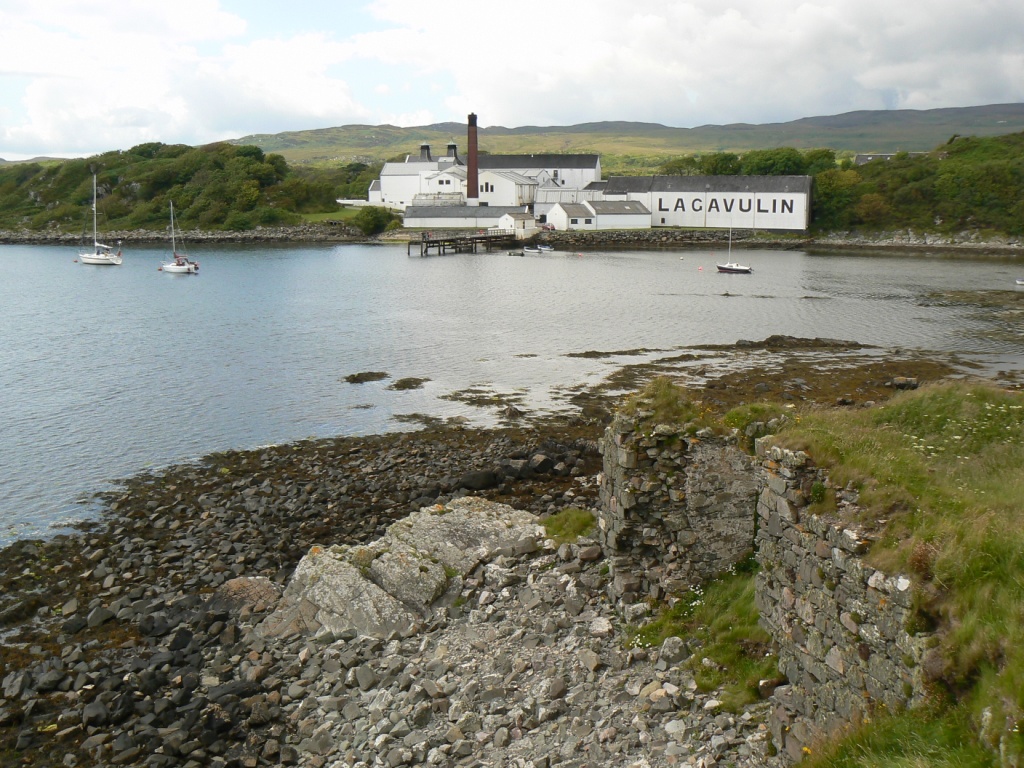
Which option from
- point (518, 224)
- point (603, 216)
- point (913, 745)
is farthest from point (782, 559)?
point (603, 216)

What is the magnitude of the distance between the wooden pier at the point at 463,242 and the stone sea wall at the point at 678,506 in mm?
93373

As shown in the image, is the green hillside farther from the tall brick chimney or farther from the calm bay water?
the calm bay water

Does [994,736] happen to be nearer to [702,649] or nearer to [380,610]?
[702,649]

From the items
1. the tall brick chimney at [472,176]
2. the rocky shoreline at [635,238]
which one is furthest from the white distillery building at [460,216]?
the rocky shoreline at [635,238]

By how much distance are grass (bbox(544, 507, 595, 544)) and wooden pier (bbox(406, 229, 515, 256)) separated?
90.5m

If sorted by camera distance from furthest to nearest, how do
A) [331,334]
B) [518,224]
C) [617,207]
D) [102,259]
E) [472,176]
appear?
[472,176]
[617,207]
[518,224]
[102,259]
[331,334]

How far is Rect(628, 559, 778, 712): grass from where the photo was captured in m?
9.46

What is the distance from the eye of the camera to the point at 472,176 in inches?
5217

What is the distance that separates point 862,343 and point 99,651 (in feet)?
126

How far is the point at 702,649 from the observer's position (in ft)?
33.9

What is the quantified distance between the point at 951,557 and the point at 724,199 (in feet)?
412

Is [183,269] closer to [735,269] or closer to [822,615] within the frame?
[735,269]

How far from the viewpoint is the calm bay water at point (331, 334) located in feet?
87.0

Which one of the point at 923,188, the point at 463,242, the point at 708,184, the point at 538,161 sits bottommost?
the point at 463,242
